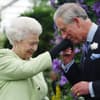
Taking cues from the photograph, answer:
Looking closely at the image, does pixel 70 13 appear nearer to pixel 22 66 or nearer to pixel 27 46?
pixel 27 46

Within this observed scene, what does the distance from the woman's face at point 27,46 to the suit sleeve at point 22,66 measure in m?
0.10

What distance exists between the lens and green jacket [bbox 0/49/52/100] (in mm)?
5348

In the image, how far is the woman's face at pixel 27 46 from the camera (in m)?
5.44

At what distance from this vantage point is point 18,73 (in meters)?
5.37

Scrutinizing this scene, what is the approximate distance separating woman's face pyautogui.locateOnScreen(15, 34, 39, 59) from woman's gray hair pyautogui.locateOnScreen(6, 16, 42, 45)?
0.13 ft

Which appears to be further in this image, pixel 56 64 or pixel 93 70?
pixel 56 64

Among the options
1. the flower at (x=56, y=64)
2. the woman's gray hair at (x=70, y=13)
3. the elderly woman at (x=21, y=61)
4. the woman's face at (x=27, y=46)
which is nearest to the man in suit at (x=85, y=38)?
the woman's gray hair at (x=70, y=13)

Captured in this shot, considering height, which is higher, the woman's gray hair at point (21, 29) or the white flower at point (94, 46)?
the woman's gray hair at point (21, 29)

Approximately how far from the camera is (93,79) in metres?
5.41

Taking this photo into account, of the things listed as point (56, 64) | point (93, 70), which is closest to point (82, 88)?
point (93, 70)

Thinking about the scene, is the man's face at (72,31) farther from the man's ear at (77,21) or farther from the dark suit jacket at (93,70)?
the dark suit jacket at (93,70)

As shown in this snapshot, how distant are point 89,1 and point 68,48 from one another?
2.98 m

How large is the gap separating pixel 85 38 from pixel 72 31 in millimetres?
135

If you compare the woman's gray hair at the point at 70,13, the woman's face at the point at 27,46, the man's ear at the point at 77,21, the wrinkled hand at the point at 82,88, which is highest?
the woman's gray hair at the point at 70,13
